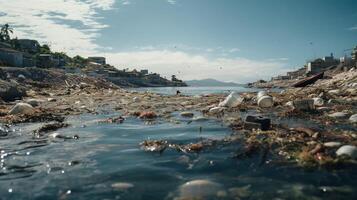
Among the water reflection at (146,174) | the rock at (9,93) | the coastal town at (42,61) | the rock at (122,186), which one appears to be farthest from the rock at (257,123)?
the coastal town at (42,61)

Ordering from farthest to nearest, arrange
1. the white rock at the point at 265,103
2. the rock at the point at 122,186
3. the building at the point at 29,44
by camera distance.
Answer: the building at the point at 29,44 < the white rock at the point at 265,103 < the rock at the point at 122,186

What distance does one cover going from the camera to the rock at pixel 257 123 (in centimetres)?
1075

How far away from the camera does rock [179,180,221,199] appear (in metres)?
5.73

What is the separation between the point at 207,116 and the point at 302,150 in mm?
7609

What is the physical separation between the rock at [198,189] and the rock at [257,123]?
192 inches

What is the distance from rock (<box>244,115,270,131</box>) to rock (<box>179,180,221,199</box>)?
16.0 ft

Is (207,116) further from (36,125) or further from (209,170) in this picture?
(209,170)

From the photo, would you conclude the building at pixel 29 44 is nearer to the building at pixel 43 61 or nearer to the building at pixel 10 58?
the building at pixel 43 61

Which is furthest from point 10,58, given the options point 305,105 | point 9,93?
point 305,105

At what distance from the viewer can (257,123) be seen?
35.8ft

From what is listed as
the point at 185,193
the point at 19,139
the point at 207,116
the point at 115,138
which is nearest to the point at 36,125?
the point at 19,139

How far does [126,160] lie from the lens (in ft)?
26.8

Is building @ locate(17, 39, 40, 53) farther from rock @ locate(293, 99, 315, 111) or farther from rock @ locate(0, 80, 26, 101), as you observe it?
rock @ locate(293, 99, 315, 111)

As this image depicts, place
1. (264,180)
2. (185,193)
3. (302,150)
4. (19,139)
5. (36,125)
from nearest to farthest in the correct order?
(185,193)
(264,180)
(302,150)
(19,139)
(36,125)
